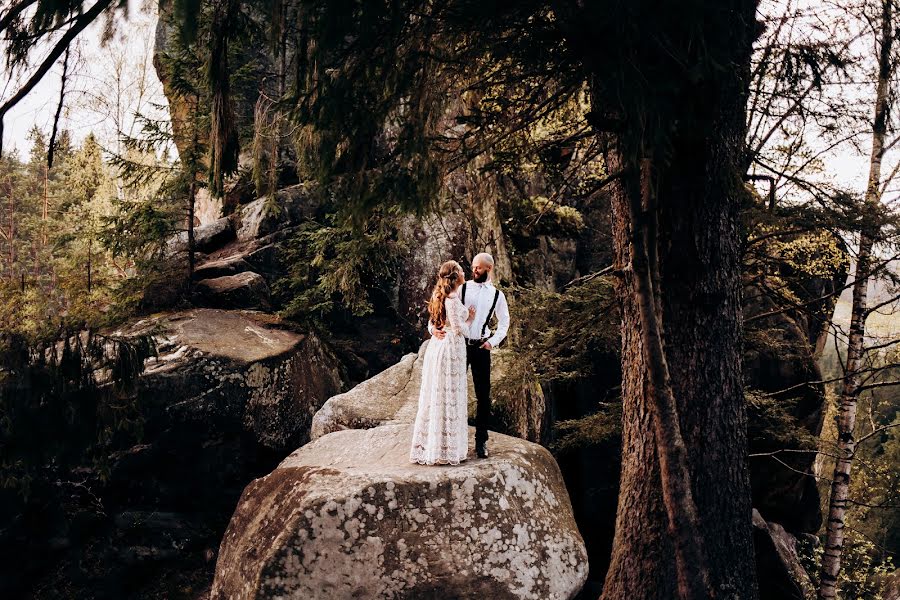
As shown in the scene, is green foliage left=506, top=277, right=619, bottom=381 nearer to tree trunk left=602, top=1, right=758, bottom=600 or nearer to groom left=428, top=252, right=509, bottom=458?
groom left=428, top=252, right=509, bottom=458

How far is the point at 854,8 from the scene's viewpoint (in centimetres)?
463

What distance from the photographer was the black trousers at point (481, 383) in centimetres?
646

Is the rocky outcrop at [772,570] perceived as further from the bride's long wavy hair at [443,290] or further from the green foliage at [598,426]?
the bride's long wavy hair at [443,290]

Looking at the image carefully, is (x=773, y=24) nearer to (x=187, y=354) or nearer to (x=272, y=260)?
(x=187, y=354)

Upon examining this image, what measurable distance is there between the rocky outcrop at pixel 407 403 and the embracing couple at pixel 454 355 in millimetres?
1851

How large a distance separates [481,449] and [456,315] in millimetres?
1339

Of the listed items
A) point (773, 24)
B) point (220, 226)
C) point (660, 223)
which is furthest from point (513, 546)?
point (220, 226)

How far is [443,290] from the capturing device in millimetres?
6410

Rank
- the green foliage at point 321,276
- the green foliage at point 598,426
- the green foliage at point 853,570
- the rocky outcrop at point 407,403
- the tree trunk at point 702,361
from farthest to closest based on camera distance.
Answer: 1. the green foliage at point 853,570
2. the green foliage at point 321,276
3. the green foliage at point 598,426
4. the rocky outcrop at point 407,403
5. the tree trunk at point 702,361

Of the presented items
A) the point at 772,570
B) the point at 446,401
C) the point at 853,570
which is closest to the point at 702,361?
the point at 446,401

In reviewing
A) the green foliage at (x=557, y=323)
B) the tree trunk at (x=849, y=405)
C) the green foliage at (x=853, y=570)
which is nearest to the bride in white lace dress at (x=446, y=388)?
the green foliage at (x=557, y=323)

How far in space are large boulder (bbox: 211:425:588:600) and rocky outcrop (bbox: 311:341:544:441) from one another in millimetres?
2422

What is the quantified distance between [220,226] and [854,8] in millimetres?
11498

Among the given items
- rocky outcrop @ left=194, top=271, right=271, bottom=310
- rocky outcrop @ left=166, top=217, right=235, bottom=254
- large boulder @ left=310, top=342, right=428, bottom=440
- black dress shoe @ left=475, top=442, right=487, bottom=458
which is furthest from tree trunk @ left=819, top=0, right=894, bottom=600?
rocky outcrop @ left=166, top=217, right=235, bottom=254
